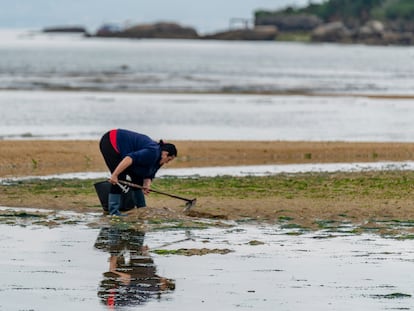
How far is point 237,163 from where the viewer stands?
82.5 feet

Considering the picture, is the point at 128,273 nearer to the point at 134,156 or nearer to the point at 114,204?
the point at 134,156

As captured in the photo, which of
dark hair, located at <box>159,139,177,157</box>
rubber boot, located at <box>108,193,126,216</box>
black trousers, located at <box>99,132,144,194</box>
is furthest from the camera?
rubber boot, located at <box>108,193,126,216</box>

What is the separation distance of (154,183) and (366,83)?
4859 cm

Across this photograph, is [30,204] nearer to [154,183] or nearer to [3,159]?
[154,183]

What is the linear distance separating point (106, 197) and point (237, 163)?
9.02 m

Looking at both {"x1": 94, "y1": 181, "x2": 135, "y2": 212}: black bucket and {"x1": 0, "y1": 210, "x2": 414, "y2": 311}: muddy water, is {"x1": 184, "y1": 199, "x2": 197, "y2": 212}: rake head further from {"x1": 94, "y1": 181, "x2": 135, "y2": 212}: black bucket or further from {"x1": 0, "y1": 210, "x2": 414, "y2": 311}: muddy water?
{"x1": 0, "y1": 210, "x2": 414, "y2": 311}: muddy water

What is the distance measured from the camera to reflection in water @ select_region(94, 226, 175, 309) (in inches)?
431

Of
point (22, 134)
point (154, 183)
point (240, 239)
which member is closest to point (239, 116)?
point (22, 134)

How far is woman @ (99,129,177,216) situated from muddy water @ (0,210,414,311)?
2.09 ft

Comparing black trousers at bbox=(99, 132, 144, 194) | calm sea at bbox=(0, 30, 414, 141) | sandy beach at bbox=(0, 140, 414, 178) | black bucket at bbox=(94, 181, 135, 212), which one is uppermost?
black trousers at bbox=(99, 132, 144, 194)

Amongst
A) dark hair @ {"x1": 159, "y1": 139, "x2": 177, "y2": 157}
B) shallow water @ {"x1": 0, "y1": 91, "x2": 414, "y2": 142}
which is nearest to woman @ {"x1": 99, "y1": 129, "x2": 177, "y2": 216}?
dark hair @ {"x1": 159, "y1": 139, "x2": 177, "y2": 157}

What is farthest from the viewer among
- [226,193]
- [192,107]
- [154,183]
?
[192,107]

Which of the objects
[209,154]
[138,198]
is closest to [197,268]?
[138,198]

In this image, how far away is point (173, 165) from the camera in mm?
24391
